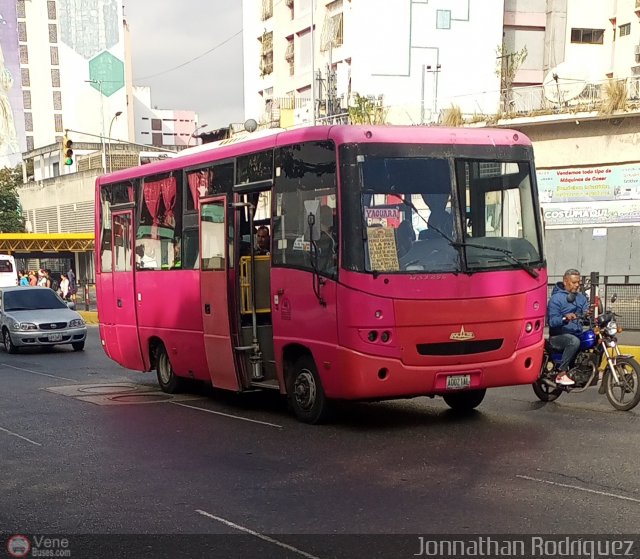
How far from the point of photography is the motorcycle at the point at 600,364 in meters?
9.98

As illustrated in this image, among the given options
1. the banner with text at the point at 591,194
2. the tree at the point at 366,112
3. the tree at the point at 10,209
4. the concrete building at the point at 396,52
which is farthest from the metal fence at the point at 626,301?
the tree at the point at 10,209

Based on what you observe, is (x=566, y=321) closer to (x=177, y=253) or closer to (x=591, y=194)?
(x=177, y=253)

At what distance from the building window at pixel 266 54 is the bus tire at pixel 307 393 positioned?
40.5m

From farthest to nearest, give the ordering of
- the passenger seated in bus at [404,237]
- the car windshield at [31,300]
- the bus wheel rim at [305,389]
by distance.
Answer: the car windshield at [31,300] → the bus wheel rim at [305,389] → the passenger seated in bus at [404,237]

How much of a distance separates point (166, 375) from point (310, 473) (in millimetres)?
5646

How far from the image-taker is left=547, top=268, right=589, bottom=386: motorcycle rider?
10.3 metres

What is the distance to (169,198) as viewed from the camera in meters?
11.9

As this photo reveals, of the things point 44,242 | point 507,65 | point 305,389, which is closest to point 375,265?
point 305,389

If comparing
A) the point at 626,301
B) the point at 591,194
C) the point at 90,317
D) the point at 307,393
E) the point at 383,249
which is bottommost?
the point at 90,317

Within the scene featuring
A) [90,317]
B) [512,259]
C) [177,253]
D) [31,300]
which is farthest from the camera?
[90,317]

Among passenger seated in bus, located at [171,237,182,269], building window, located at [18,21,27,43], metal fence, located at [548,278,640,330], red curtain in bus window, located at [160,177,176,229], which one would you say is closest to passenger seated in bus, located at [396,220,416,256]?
passenger seated in bus, located at [171,237,182,269]

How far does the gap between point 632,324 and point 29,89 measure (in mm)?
103536

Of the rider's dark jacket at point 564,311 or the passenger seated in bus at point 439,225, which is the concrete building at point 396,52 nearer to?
the rider's dark jacket at point 564,311

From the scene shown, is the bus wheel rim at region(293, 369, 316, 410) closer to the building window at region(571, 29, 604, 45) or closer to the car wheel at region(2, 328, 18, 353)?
the car wheel at region(2, 328, 18, 353)
